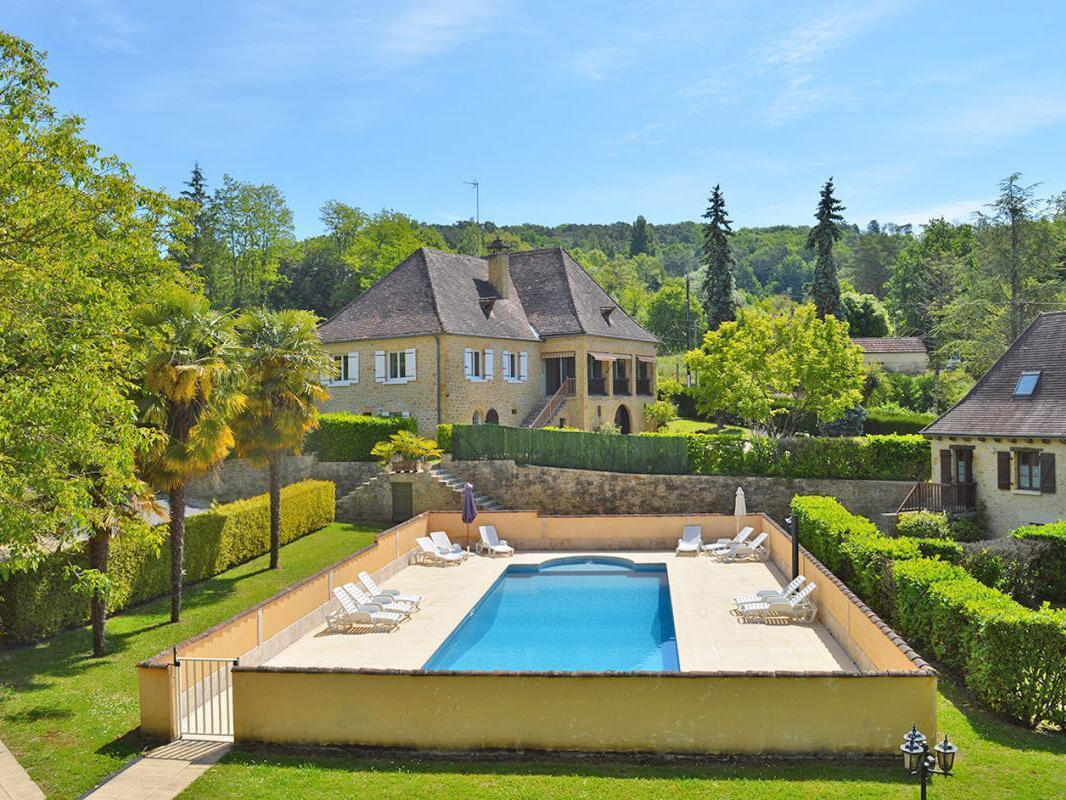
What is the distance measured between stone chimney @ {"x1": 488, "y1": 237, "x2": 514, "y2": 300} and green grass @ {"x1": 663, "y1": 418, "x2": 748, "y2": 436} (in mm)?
11024

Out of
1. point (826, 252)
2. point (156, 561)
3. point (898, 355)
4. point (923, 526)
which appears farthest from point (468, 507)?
point (898, 355)

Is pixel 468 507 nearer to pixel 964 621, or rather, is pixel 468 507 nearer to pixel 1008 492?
pixel 964 621

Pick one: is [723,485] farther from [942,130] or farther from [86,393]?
[86,393]

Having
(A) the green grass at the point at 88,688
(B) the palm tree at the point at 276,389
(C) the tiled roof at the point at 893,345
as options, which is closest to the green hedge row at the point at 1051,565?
(A) the green grass at the point at 88,688

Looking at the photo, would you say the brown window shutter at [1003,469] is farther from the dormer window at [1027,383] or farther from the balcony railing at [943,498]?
the dormer window at [1027,383]

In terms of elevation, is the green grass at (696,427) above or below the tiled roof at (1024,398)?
below

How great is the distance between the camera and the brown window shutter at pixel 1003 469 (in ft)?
81.5

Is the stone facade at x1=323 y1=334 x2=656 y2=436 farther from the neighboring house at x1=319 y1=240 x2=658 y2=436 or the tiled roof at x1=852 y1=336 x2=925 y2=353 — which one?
the tiled roof at x1=852 y1=336 x2=925 y2=353

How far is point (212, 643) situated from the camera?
39.2 feet

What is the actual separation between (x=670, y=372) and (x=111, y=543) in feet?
184

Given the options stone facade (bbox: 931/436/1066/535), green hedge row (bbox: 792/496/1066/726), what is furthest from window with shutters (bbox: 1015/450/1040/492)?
green hedge row (bbox: 792/496/1066/726)

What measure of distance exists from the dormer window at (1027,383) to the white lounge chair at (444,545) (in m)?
18.4

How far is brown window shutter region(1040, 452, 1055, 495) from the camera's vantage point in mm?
23547

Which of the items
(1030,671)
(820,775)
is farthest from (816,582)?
(820,775)
